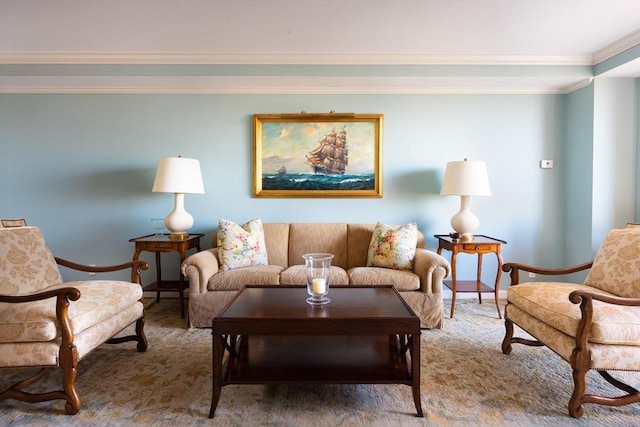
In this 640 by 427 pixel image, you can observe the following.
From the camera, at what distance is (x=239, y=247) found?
10.3 feet

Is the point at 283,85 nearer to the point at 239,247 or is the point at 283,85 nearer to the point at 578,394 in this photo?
the point at 239,247

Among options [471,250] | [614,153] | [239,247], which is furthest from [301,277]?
[614,153]

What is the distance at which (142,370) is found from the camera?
222 centimetres

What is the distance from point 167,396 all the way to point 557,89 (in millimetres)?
4565

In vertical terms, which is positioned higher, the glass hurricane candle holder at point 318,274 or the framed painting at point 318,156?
the framed painting at point 318,156

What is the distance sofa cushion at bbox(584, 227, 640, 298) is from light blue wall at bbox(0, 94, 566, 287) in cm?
151

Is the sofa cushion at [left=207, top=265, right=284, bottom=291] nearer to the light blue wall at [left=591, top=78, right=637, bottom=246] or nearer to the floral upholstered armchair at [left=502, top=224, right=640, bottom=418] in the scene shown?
the floral upholstered armchair at [left=502, top=224, right=640, bottom=418]

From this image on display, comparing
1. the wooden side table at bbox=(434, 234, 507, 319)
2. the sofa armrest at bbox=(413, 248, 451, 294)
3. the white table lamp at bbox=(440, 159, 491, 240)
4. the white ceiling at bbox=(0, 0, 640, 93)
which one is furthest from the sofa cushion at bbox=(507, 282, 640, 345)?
the white ceiling at bbox=(0, 0, 640, 93)

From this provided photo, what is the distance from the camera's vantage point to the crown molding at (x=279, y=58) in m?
3.30

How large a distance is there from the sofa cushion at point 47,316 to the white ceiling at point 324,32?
6.92 feet

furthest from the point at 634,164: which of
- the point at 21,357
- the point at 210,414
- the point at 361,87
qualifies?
the point at 21,357

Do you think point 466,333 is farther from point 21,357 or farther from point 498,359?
point 21,357

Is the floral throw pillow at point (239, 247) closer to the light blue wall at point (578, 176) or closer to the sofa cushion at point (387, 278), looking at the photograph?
the sofa cushion at point (387, 278)

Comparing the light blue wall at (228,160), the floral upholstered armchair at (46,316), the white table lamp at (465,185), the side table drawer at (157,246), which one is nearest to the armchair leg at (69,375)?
the floral upholstered armchair at (46,316)
